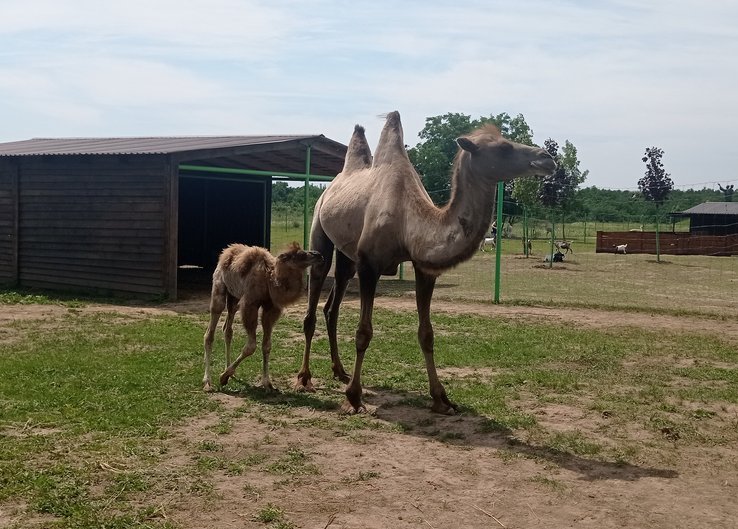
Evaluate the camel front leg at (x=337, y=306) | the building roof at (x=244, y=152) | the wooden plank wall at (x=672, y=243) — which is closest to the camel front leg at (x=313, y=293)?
the camel front leg at (x=337, y=306)

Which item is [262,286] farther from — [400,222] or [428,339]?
[428,339]

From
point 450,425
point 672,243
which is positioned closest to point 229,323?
point 450,425

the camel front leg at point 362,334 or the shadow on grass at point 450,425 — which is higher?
the camel front leg at point 362,334

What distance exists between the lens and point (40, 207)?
53.4 ft

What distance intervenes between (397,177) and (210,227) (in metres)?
16.6

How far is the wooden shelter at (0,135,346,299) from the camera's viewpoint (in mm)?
14398

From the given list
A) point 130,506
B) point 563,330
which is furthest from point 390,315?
point 130,506

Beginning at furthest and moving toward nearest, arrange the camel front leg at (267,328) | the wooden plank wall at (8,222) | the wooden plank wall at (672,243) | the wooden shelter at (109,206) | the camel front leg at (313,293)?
the wooden plank wall at (672,243) < the wooden plank wall at (8,222) < the wooden shelter at (109,206) < the camel front leg at (313,293) < the camel front leg at (267,328)

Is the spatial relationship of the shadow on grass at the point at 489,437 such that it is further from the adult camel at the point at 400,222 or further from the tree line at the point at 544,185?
the tree line at the point at 544,185

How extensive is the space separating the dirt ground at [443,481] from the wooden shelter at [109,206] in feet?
28.4

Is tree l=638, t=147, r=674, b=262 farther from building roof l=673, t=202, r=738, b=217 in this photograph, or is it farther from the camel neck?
the camel neck

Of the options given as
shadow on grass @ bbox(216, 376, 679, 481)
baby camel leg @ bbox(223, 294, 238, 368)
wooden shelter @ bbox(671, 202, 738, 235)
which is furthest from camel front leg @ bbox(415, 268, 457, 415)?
wooden shelter @ bbox(671, 202, 738, 235)

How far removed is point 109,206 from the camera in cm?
1516

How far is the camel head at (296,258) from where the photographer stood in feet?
23.0
